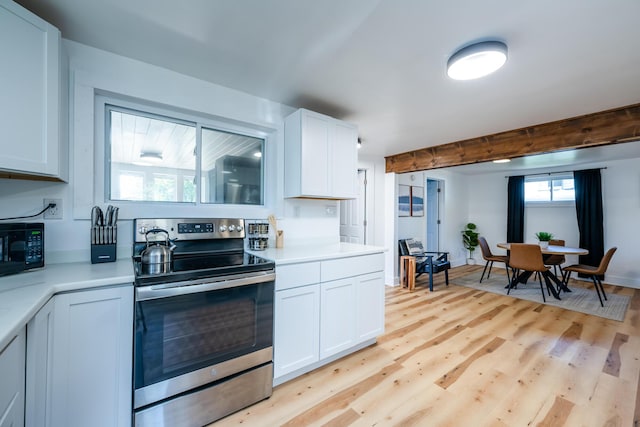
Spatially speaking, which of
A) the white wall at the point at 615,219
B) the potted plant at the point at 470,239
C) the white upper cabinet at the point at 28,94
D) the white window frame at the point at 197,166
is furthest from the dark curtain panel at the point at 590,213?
the white upper cabinet at the point at 28,94

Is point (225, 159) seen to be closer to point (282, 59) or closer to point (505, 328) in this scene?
point (282, 59)

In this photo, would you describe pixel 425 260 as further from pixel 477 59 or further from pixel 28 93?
pixel 28 93

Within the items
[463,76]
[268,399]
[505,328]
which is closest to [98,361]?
[268,399]

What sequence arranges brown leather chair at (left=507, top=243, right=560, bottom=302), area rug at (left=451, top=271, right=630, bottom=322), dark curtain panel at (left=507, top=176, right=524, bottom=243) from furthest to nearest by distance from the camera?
dark curtain panel at (left=507, top=176, right=524, bottom=243), brown leather chair at (left=507, top=243, right=560, bottom=302), area rug at (left=451, top=271, right=630, bottom=322)

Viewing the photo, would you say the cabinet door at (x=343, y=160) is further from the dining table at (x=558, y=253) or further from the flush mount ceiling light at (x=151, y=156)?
the dining table at (x=558, y=253)

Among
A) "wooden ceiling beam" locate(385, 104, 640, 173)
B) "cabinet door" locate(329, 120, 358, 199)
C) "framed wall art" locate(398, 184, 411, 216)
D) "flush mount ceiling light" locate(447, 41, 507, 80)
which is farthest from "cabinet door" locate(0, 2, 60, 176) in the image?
"framed wall art" locate(398, 184, 411, 216)

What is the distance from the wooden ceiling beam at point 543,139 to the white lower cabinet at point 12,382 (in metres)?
4.20

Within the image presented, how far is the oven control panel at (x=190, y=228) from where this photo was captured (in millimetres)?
1768

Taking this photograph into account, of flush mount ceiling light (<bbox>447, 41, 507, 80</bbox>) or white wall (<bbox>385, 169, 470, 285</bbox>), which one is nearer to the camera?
flush mount ceiling light (<bbox>447, 41, 507, 80</bbox>)

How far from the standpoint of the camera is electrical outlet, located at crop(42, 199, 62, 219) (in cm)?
156

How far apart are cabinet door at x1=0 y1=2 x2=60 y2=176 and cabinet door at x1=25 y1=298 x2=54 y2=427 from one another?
725 mm

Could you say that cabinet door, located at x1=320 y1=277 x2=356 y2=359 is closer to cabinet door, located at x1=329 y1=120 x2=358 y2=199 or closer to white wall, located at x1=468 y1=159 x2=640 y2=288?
cabinet door, located at x1=329 y1=120 x2=358 y2=199

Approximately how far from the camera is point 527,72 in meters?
1.88

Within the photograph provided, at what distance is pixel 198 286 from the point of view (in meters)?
1.43
